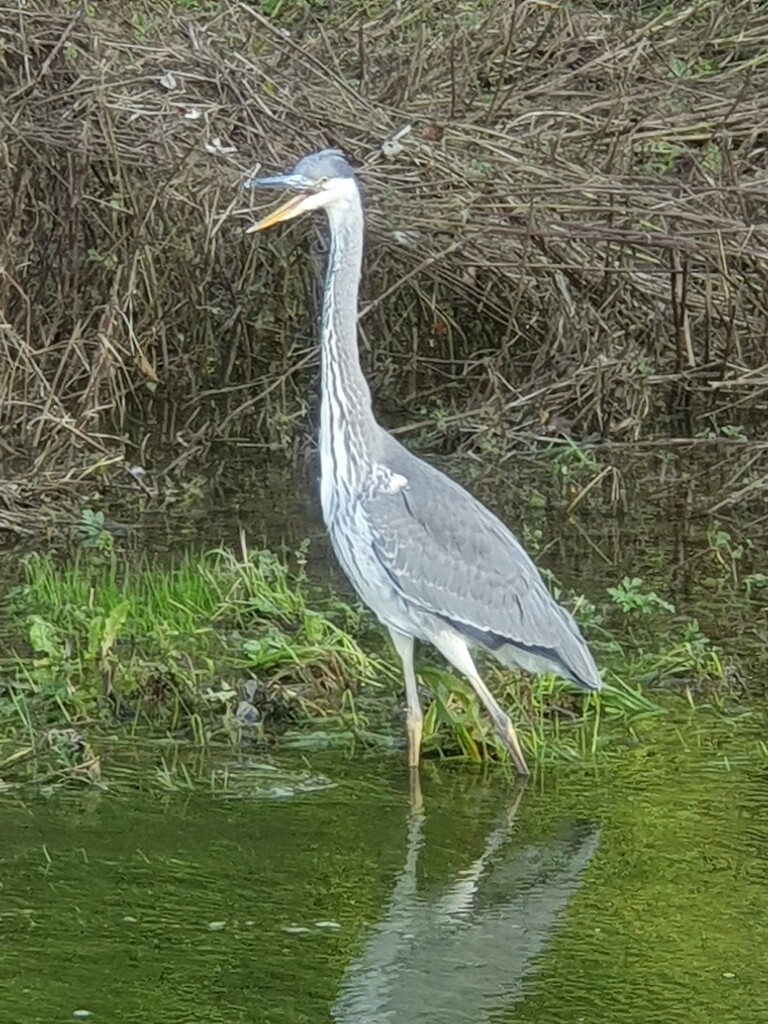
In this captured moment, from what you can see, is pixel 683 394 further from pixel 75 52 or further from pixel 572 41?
pixel 75 52

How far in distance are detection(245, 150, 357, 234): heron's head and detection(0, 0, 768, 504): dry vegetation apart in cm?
221

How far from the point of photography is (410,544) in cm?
527

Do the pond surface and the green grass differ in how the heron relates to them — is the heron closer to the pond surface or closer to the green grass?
the green grass

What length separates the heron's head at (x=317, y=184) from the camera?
5.45 metres

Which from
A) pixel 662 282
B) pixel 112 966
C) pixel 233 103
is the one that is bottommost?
pixel 112 966

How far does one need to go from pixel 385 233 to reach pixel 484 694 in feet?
11.7

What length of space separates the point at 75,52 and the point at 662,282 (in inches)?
114

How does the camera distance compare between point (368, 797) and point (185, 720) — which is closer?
point (368, 797)

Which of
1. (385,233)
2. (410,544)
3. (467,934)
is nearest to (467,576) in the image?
(410,544)

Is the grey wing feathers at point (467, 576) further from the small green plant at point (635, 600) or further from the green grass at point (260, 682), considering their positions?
the small green plant at point (635, 600)

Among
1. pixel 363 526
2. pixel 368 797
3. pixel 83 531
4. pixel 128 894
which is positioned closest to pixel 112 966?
pixel 128 894

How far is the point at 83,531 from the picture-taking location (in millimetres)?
7324

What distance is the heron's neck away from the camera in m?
5.44

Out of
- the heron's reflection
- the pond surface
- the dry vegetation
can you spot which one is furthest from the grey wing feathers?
the dry vegetation
